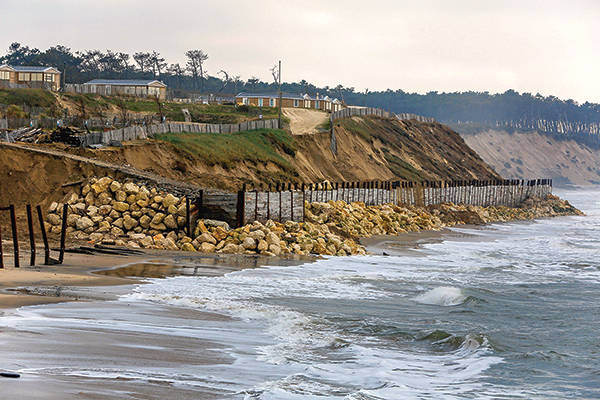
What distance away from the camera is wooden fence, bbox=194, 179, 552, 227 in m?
23.3

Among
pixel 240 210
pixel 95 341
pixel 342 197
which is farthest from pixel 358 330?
pixel 342 197

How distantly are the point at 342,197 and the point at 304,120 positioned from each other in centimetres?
3201

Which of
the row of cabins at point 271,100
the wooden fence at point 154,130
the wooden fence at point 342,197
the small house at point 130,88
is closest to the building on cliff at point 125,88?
the small house at point 130,88

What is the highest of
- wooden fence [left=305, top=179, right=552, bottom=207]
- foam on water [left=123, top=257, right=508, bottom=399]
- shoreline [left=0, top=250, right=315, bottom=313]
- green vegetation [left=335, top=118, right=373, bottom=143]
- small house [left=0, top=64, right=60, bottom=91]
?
small house [left=0, top=64, right=60, bottom=91]

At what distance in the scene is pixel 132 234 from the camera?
21.6 metres

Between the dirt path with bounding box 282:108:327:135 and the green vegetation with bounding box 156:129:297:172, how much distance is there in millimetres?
7170

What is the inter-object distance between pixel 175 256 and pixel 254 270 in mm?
2928

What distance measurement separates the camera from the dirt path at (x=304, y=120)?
5865 cm

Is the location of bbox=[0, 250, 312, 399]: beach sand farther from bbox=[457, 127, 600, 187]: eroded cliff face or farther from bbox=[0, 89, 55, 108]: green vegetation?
bbox=[457, 127, 600, 187]: eroded cliff face

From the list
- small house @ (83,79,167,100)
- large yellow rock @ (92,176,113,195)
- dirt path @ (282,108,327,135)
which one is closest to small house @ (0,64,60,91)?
small house @ (83,79,167,100)

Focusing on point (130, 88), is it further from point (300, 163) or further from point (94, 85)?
point (300, 163)

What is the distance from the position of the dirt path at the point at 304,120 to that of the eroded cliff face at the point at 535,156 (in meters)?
100

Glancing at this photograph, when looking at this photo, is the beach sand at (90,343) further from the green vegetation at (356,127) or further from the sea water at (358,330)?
the green vegetation at (356,127)

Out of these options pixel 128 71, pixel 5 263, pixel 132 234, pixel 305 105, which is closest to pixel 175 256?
pixel 132 234
